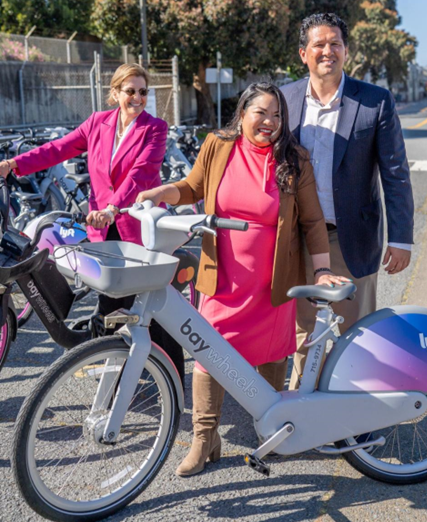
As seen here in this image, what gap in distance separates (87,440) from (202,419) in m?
0.58

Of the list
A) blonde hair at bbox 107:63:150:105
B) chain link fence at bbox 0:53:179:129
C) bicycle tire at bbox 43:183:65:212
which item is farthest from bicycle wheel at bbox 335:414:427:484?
chain link fence at bbox 0:53:179:129

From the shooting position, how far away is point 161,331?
12.4 ft

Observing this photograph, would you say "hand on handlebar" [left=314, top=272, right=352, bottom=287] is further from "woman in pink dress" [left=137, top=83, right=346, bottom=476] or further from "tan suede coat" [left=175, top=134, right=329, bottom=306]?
"tan suede coat" [left=175, top=134, right=329, bottom=306]

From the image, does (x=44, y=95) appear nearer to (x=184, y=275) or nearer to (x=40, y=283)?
(x=184, y=275)

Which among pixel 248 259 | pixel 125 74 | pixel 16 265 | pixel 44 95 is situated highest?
pixel 125 74

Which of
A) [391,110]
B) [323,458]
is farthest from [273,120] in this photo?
[323,458]

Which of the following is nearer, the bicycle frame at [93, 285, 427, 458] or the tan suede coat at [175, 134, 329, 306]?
the bicycle frame at [93, 285, 427, 458]

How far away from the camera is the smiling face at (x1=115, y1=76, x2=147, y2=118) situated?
3.91 metres

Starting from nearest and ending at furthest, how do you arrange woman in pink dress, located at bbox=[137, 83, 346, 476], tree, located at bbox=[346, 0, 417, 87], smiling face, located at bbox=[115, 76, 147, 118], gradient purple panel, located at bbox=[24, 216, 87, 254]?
woman in pink dress, located at bbox=[137, 83, 346, 476], smiling face, located at bbox=[115, 76, 147, 118], gradient purple panel, located at bbox=[24, 216, 87, 254], tree, located at bbox=[346, 0, 417, 87]

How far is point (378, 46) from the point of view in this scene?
189 feet

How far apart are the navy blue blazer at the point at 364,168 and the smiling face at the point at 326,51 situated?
0.46 ft

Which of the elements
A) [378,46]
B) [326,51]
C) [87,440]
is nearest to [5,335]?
[87,440]

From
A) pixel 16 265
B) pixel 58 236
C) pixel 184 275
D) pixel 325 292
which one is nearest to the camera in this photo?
pixel 325 292

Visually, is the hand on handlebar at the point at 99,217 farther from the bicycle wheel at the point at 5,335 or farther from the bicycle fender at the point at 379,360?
the bicycle wheel at the point at 5,335
